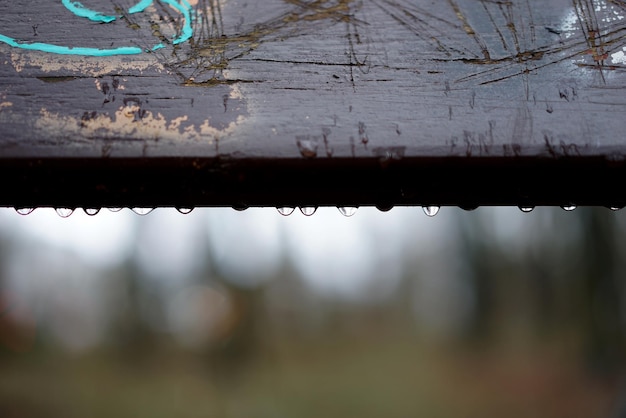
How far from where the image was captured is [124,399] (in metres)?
9.84

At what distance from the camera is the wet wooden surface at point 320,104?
42 cm

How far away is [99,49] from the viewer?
0.45m

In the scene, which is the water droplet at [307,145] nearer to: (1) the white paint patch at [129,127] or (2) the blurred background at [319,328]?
(1) the white paint patch at [129,127]

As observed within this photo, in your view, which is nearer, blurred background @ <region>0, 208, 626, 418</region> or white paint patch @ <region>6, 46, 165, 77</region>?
white paint patch @ <region>6, 46, 165, 77</region>

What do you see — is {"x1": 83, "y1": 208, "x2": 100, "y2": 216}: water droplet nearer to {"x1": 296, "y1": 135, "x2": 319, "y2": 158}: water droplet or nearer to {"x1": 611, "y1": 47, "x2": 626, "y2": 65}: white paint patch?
{"x1": 296, "y1": 135, "x2": 319, "y2": 158}: water droplet

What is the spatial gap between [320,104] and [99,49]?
0.21m

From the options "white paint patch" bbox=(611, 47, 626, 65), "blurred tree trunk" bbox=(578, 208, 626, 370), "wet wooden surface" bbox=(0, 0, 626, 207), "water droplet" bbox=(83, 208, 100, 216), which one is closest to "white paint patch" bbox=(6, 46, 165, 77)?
"wet wooden surface" bbox=(0, 0, 626, 207)

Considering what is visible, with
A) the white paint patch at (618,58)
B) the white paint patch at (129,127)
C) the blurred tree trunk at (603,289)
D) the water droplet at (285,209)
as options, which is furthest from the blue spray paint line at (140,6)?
the blurred tree trunk at (603,289)

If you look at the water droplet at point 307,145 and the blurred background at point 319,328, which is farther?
the blurred background at point 319,328

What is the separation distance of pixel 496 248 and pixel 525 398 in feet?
9.14

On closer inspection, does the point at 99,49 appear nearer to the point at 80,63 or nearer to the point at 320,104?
the point at 80,63

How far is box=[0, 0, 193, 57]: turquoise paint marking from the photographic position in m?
0.45

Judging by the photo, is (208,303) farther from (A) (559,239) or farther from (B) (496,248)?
(A) (559,239)

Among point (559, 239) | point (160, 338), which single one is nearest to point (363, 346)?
point (160, 338)
